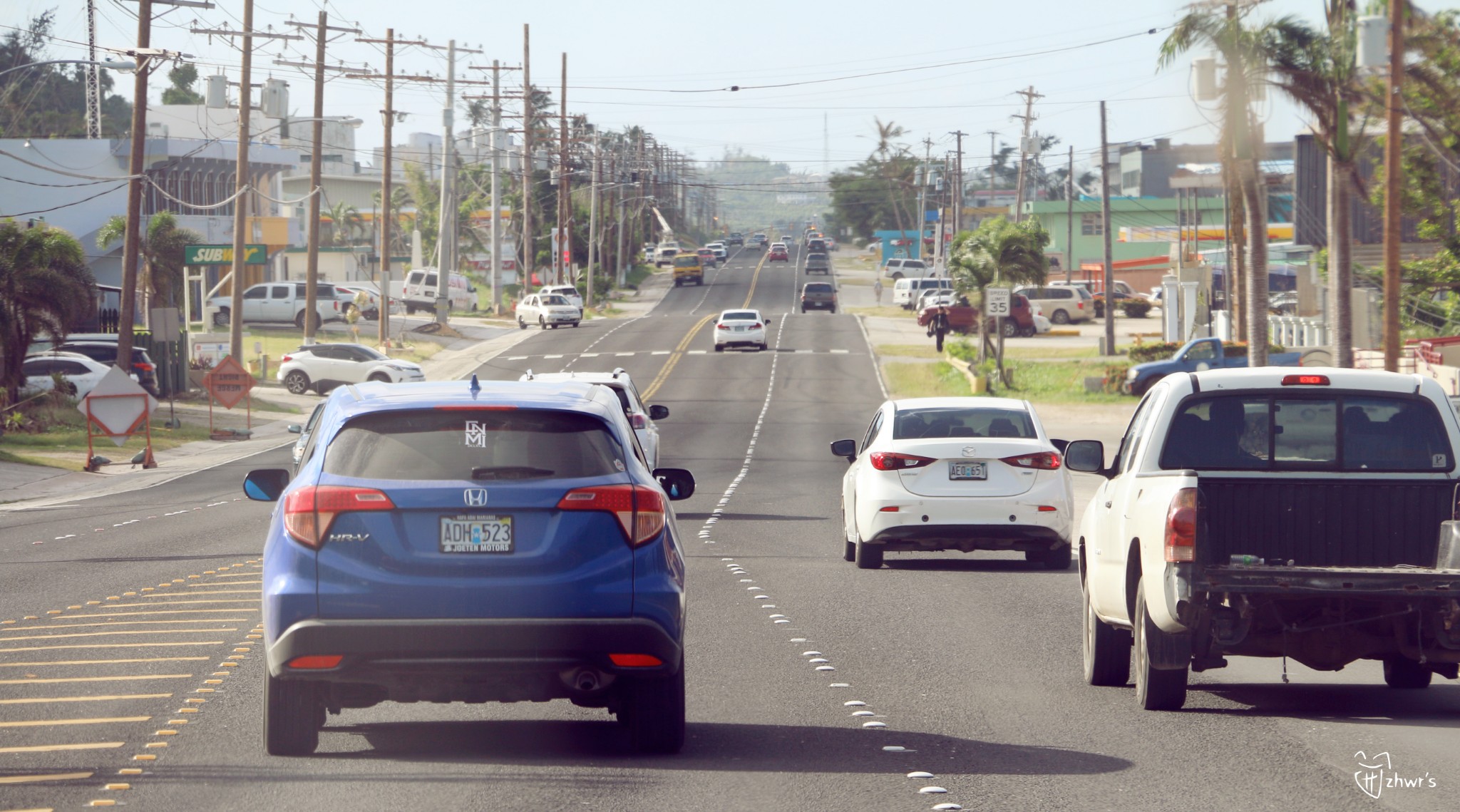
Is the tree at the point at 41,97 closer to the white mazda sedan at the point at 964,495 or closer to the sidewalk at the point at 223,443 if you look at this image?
the sidewalk at the point at 223,443

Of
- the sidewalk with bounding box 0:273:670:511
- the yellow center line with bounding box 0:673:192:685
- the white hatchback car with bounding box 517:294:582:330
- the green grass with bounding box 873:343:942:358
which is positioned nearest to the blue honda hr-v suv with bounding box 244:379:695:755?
the yellow center line with bounding box 0:673:192:685

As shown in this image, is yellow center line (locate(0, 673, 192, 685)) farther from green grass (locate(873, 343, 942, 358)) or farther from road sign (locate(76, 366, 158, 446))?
green grass (locate(873, 343, 942, 358))

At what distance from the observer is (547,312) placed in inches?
2849

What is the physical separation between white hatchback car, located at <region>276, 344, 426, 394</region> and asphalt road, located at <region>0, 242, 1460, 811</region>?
99.3ft

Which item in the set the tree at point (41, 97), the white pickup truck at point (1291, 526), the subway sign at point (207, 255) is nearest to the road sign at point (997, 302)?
the subway sign at point (207, 255)

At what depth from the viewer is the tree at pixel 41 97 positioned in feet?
335

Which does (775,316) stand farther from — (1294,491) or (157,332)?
(1294,491)

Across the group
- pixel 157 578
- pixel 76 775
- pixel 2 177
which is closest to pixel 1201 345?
pixel 157 578

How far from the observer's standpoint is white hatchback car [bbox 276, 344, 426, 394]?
153 ft

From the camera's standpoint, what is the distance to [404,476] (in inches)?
271

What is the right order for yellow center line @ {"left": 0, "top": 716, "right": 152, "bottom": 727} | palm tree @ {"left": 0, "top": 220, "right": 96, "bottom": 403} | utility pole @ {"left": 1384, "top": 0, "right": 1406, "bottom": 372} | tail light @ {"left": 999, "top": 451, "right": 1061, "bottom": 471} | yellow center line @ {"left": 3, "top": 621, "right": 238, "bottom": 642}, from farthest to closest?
palm tree @ {"left": 0, "top": 220, "right": 96, "bottom": 403} → utility pole @ {"left": 1384, "top": 0, "right": 1406, "bottom": 372} → tail light @ {"left": 999, "top": 451, "right": 1061, "bottom": 471} → yellow center line @ {"left": 3, "top": 621, "right": 238, "bottom": 642} → yellow center line @ {"left": 0, "top": 716, "right": 152, "bottom": 727}

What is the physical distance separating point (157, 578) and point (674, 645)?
368 inches

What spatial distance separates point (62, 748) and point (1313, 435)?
6.19 meters

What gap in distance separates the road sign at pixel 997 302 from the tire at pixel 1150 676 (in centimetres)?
3742
